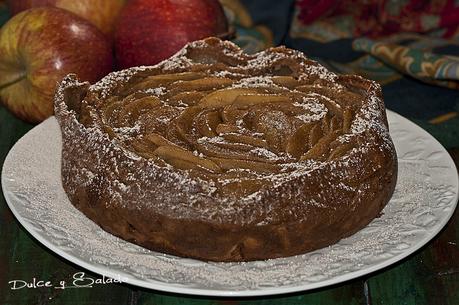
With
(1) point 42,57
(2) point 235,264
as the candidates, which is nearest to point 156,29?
(1) point 42,57

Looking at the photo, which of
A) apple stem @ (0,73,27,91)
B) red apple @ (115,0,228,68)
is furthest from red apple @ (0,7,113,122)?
red apple @ (115,0,228,68)

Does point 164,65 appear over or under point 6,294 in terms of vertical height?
over

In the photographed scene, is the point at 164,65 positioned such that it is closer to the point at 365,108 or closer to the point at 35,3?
the point at 365,108

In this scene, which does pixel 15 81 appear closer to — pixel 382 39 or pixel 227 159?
pixel 227 159

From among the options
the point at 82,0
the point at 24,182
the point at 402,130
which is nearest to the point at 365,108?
the point at 402,130

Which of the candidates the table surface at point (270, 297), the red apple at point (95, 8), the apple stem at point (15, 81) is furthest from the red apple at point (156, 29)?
the table surface at point (270, 297)

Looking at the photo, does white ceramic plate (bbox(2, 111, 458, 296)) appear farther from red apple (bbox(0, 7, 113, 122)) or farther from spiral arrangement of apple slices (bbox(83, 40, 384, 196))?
red apple (bbox(0, 7, 113, 122))
